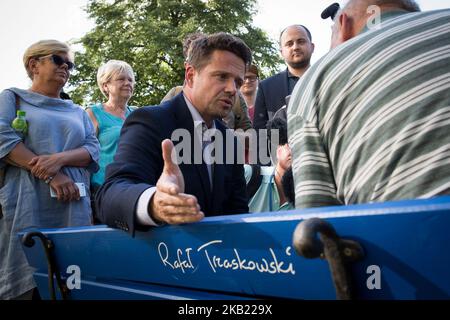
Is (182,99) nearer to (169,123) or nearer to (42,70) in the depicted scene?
(169,123)

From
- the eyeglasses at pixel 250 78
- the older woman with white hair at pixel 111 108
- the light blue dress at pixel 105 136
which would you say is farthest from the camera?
the eyeglasses at pixel 250 78

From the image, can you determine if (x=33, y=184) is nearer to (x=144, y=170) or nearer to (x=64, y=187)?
(x=64, y=187)

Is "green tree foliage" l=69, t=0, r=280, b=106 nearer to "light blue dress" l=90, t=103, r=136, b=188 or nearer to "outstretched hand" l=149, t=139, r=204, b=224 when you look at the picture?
"light blue dress" l=90, t=103, r=136, b=188

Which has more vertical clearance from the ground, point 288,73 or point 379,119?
point 288,73

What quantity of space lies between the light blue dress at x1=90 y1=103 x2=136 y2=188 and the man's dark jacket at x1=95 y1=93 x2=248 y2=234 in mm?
2059

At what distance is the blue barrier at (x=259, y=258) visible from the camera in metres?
0.93

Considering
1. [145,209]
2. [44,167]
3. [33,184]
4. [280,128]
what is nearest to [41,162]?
[44,167]

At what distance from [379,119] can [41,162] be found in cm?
253

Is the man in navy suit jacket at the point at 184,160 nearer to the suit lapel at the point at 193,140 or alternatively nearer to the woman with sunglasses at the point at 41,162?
the suit lapel at the point at 193,140

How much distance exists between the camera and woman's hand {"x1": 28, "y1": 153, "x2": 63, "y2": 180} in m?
3.19

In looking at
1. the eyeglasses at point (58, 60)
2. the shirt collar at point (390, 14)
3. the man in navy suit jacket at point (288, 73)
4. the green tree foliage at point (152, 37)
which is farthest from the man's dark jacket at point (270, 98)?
the green tree foliage at point (152, 37)

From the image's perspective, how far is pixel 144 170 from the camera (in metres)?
2.04
